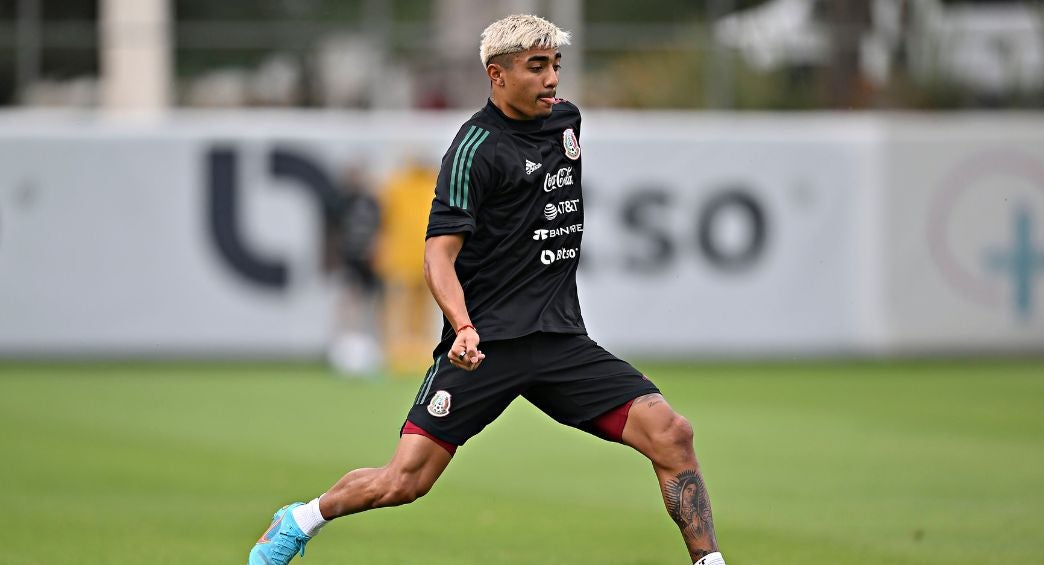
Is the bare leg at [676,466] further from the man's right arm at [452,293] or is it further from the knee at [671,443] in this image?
the man's right arm at [452,293]

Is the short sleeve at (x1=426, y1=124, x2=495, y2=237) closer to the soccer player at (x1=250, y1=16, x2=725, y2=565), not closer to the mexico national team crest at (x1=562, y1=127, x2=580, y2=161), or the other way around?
the soccer player at (x1=250, y1=16, x2=725, y2=565)

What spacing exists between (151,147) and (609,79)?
6.25 metres

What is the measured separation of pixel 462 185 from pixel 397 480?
124 cm

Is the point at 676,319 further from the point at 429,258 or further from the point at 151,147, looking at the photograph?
the point at 429,258

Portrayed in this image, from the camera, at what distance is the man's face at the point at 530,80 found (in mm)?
7215

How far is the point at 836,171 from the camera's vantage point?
22141 mm

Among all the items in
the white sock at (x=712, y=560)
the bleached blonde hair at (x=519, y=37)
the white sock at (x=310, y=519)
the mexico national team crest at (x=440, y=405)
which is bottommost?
the white sock at (x=712, y=560)

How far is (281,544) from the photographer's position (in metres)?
7.25

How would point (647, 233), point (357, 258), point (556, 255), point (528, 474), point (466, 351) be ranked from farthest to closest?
point (647, 233), point (357, 258), point (528, 474), point (556, 255), point (466, 351)

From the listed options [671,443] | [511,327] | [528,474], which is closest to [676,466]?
[671,443]

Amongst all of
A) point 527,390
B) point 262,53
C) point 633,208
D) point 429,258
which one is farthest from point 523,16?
point 262,53

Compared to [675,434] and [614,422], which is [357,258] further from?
[675,434]

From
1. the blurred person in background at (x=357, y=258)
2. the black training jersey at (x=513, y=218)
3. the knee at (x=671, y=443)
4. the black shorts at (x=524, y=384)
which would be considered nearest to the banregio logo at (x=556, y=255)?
the black training jersey at (x=513, y=218)

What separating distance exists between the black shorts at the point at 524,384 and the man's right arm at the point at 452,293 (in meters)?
0.16
